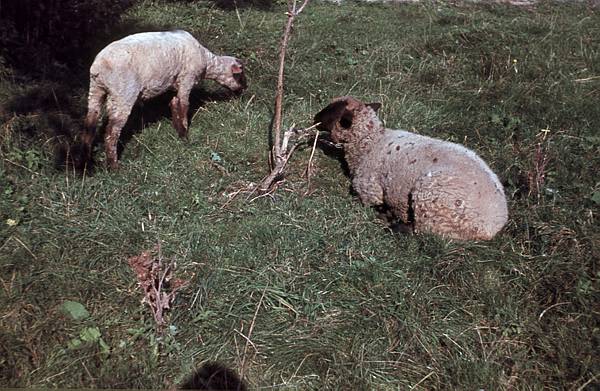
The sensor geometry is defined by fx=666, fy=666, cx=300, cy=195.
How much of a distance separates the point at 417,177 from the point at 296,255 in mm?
1246

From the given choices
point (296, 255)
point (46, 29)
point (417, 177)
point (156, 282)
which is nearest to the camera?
point (156, 282)

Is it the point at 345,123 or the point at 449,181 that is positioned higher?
the point at 449,181

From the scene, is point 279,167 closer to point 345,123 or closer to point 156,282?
point 345,123

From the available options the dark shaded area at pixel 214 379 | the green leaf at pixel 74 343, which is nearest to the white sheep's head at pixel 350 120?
the dark shaded area at pixel 214 379

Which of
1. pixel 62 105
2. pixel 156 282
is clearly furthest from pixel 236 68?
pixel 156 282

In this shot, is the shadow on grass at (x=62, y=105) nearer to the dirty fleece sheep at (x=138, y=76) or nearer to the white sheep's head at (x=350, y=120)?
the dirty fleece sheep at (x=138, y=76)

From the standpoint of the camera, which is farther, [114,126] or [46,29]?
[46,29]

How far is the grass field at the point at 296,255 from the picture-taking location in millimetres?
3885

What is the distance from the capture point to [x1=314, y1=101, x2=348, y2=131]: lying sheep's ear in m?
6.01

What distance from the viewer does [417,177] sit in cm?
522

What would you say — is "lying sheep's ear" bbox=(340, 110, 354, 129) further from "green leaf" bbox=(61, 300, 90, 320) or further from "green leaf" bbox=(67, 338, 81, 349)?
"green leaf" bbox=(67, 338, 81, 349)

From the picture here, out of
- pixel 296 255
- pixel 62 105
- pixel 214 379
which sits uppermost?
pixel 296 255

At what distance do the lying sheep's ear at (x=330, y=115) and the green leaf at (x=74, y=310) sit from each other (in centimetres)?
292

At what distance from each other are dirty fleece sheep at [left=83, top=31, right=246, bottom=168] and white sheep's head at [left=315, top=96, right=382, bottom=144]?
4.64ft
